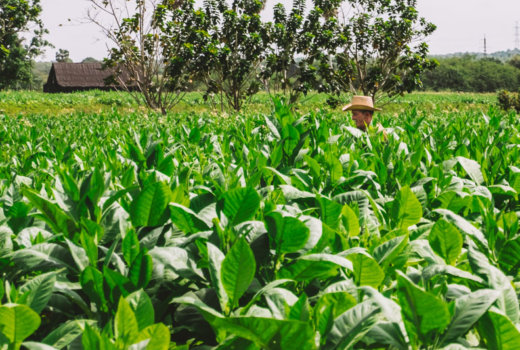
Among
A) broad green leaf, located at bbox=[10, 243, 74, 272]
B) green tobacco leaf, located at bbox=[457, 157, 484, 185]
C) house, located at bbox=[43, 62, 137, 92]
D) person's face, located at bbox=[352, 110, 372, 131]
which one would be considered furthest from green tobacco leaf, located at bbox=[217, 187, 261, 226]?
house, located at bbox=[43, 62, 137, 92]

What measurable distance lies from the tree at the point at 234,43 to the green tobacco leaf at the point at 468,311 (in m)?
17.7

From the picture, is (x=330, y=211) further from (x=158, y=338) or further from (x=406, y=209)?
(x=158, y=338)

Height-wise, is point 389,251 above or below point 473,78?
below

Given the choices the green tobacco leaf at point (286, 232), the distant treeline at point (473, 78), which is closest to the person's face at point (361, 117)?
the green tobacco leaf at point (286, 232)

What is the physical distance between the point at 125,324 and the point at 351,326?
42 centimetres

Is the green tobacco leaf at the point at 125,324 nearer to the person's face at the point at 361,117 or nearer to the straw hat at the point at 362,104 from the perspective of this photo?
the straw hat at the point at 362,104

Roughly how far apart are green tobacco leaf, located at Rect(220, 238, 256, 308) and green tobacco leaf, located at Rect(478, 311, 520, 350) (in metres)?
0.45

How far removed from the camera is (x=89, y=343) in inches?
28.6

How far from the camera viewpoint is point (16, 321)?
0.79 m

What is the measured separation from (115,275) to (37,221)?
0.75 meters

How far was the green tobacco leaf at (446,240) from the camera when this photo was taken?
113 cm

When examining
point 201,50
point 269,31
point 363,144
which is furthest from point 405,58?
point 363,144

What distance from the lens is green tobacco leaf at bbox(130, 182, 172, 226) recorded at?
4.35 feet

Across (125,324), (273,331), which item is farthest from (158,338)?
(273,331)
